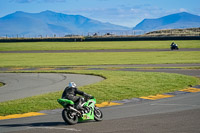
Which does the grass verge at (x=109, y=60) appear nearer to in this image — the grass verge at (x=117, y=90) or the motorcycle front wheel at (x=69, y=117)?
the grass verge at (x=117, y=90)

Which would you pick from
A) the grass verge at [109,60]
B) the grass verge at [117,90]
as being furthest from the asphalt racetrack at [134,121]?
the grass verge at [109,60]

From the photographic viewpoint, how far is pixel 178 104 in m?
17.7

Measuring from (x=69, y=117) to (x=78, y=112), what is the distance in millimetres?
353

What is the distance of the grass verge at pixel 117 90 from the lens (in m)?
17.8

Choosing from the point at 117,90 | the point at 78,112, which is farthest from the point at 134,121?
the point at 117,90

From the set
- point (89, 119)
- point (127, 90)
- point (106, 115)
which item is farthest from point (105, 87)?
point (89, 119)

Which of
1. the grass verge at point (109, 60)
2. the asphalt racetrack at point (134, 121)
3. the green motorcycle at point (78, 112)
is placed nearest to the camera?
the asphalt racetrack at point (134, 121)

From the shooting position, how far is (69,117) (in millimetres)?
13242

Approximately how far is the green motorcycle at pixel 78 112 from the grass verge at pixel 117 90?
13.7 ft

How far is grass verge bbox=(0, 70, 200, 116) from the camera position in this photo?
17.8 meters

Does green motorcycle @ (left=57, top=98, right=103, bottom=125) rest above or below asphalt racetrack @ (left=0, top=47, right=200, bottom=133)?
above

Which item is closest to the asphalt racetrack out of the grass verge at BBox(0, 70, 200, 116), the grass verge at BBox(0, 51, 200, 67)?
the grass verge at BBox(0, 70, 200, 116)

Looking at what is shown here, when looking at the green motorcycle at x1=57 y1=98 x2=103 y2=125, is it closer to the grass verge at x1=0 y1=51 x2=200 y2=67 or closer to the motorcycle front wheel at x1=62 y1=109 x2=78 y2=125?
the motorcycle front wheel at x1=62 y1=109 x2=78 y2=125

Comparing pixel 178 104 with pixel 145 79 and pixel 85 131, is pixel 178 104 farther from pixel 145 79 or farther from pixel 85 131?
pixel 145 79
